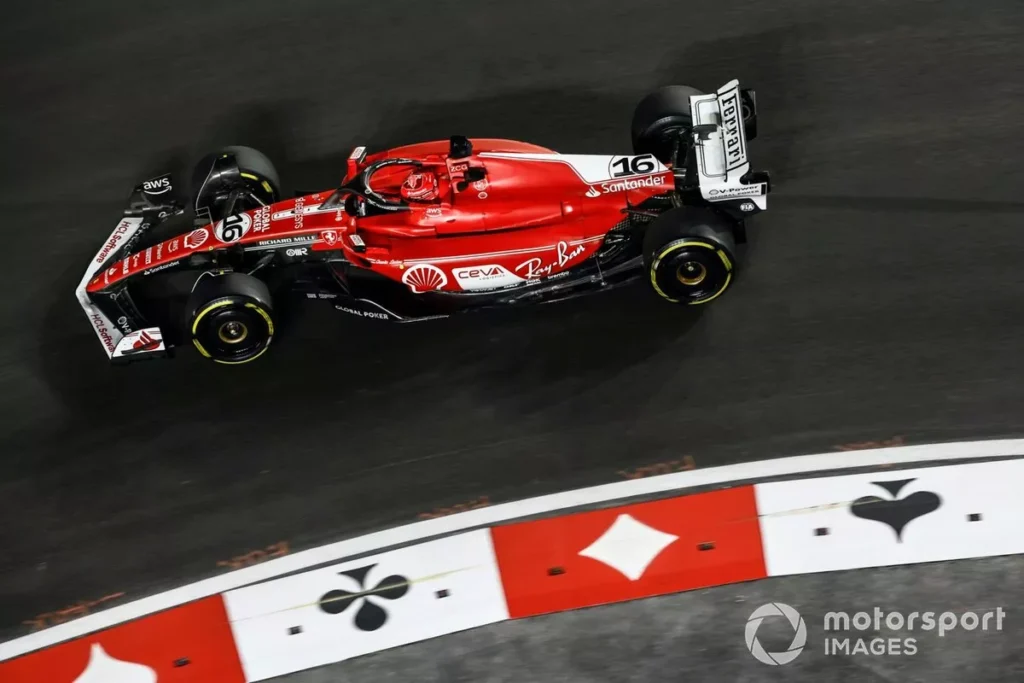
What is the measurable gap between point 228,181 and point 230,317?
121 centimetres

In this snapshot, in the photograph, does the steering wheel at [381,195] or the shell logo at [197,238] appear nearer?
the steering wheel at [381,195]

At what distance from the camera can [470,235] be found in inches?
261

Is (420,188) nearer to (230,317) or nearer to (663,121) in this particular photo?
(230,317)

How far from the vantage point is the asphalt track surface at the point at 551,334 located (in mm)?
6609

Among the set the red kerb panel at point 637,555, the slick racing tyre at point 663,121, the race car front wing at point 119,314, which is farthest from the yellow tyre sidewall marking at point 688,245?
the race car front wing at point 119,314

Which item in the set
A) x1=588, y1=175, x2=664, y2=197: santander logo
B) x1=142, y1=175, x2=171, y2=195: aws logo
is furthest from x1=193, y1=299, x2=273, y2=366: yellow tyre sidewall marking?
x1=588, y1=175, x2=664, y2=197: santander logo

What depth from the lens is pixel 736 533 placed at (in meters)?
6.20

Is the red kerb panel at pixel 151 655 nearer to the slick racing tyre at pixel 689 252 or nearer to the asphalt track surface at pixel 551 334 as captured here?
the asphalt track surface at pixel 551 334

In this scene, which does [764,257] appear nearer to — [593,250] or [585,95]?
A: [593,250]

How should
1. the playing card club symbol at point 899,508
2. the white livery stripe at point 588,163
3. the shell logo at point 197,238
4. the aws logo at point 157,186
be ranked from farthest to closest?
1. the aws logo at point 157,186
2. the shell logo at point 197,238
3. the white livery stripe at point 588,163
4. the playing card club symbol at point 899,508

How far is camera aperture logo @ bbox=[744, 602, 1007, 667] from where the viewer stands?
6.02 meters

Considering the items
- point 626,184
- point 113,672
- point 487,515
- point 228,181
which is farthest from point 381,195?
point 113,672

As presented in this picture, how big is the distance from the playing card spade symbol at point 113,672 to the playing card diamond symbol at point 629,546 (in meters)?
3.02

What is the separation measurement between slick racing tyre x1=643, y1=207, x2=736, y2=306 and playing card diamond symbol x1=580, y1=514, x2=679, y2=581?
1630mm
